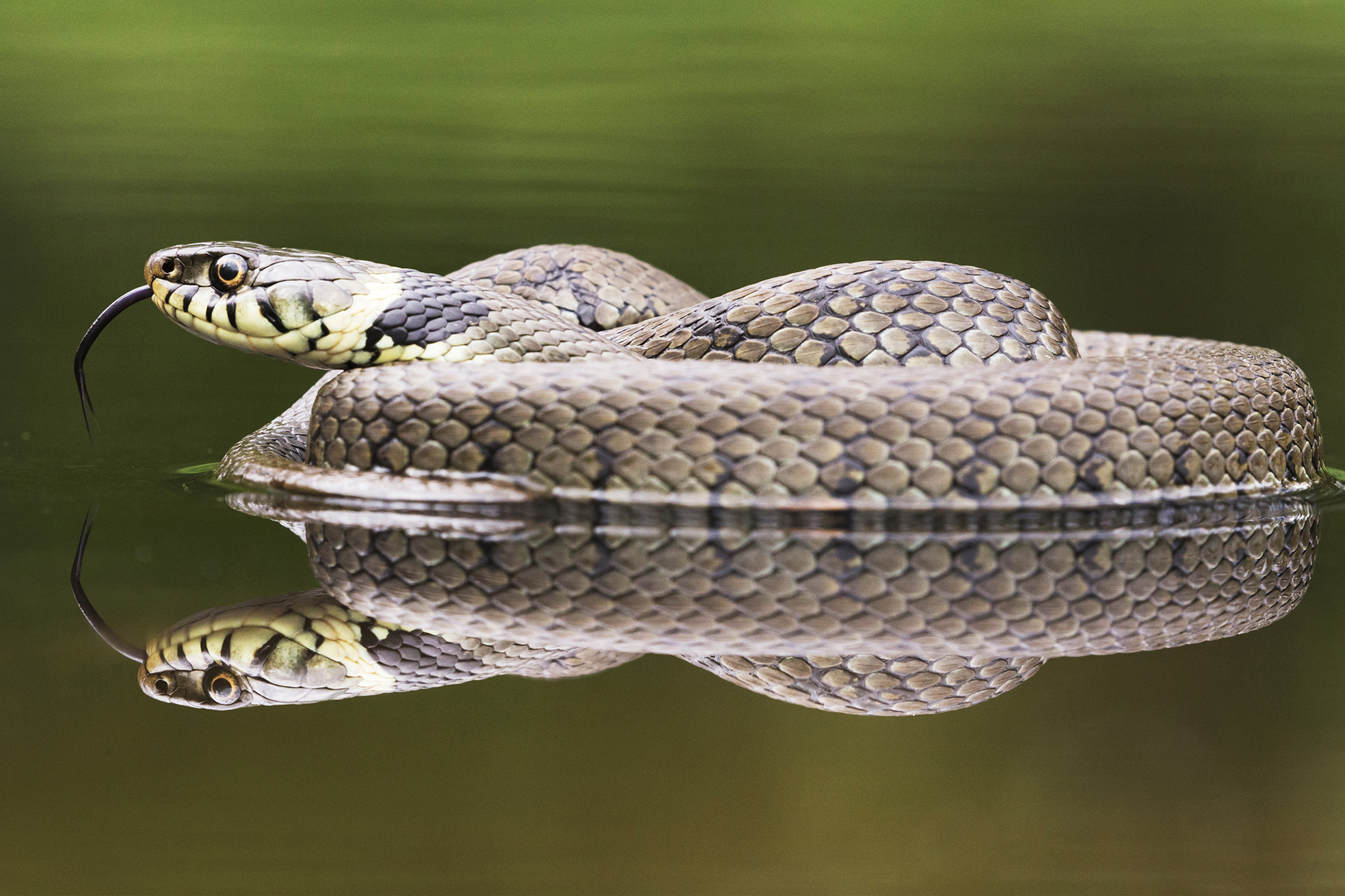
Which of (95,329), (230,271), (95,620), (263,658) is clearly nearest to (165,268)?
(230,271)

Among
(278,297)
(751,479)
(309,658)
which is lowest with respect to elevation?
(751,479)

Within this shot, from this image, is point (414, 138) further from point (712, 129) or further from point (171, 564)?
point (171, 564)

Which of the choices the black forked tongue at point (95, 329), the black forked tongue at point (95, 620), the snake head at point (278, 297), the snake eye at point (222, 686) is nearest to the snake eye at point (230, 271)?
the snake head at point (278, 297)

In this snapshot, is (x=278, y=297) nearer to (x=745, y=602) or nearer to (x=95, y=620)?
(x=95, y=620)

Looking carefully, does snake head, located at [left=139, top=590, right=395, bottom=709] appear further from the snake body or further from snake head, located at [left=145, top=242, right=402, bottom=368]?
snake head, located at [left=145, top=242, right=402, bottom=368]

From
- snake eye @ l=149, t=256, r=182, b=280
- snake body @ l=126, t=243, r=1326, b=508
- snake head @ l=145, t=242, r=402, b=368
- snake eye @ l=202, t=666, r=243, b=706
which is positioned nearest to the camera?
snake eye @ l=202, t=666, r=243, b=706

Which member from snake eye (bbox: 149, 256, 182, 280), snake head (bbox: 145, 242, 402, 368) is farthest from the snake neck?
snake eye (bbox: 149, 256, 182, 280)

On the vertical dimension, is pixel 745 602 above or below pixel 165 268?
below
